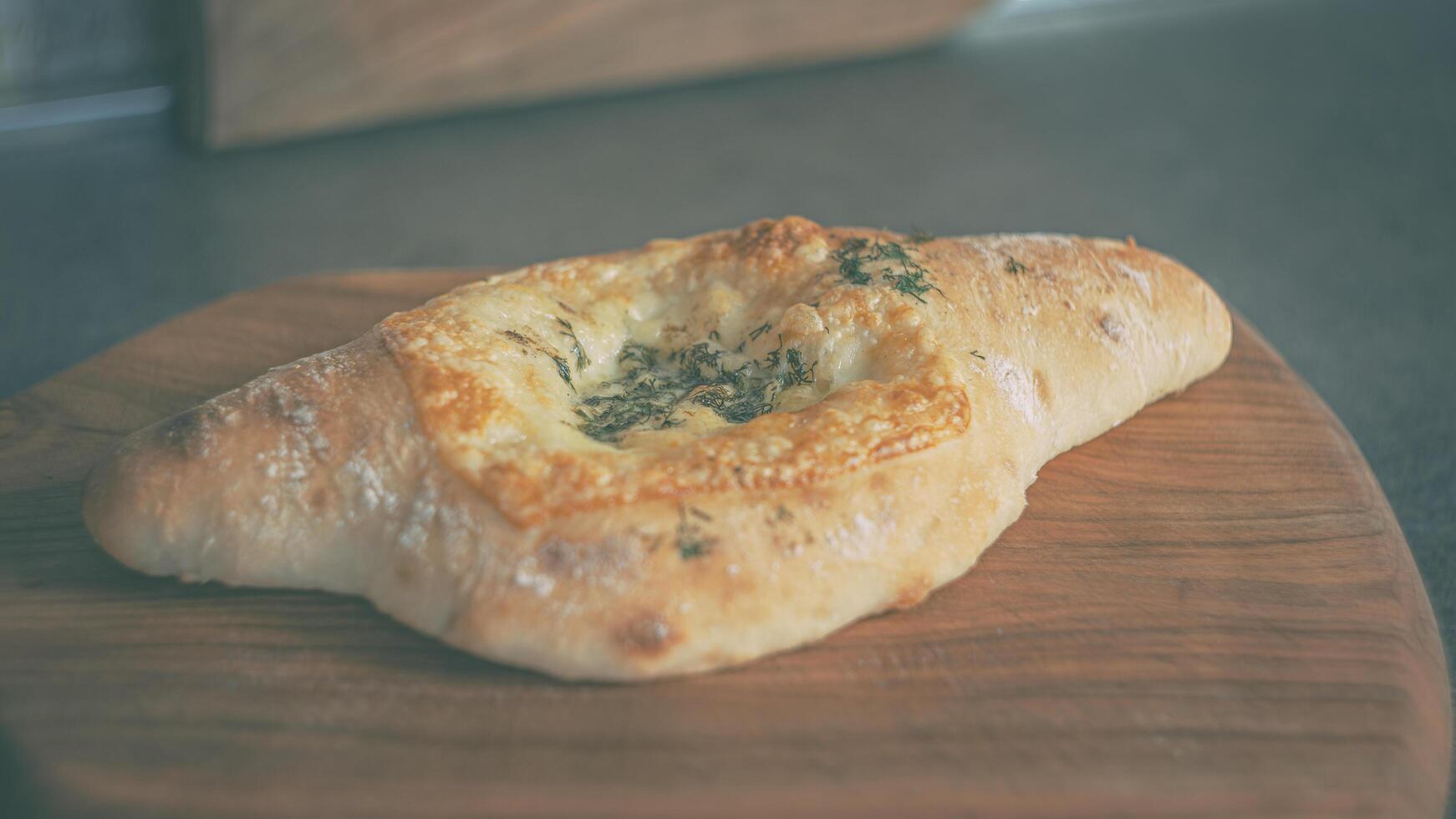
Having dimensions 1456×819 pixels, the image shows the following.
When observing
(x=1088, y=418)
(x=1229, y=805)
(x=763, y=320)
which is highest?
(x=763, y=320)

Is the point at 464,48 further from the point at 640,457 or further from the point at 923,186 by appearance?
the point at 640,457

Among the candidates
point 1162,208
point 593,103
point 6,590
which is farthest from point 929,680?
point 593,103

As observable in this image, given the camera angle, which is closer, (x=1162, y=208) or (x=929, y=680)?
(x=929, y=680)

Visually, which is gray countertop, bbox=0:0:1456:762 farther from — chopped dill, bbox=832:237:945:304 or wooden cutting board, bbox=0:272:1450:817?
chopped dill, bbox=832:237:945:304

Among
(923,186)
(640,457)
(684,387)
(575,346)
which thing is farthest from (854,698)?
(923,186)

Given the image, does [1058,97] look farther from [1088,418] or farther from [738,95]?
[1088,418]

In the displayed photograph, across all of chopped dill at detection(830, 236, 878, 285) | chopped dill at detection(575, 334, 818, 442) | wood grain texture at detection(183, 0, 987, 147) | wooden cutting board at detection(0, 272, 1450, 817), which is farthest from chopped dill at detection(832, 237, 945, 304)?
wood grain texture at detection(183, 0, 987, 147)
